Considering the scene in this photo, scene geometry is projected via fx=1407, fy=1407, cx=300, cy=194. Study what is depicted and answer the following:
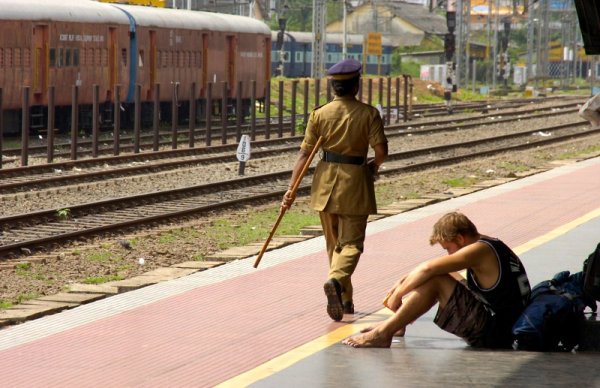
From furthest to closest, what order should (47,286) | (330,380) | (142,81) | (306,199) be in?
1. (142,81)
2. (306,199)
3. (47,286)
4. (330,380)

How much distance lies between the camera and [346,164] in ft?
31.4

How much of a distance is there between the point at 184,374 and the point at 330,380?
2.82 feet

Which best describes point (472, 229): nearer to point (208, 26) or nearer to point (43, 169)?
point (43, 169)

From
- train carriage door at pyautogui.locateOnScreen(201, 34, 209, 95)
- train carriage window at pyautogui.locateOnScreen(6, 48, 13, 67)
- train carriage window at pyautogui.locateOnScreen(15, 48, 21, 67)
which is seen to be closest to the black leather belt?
train carriage window at pyautogui.locateOnScreen(6, 48, 13, 67)

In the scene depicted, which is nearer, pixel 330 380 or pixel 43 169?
pixel 330 380

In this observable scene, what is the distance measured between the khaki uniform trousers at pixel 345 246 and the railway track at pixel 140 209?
16.8ft

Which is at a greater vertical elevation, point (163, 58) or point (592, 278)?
point (163, 58)

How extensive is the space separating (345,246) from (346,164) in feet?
1.83

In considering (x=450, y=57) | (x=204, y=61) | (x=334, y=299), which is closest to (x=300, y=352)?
(x=334, y=299)

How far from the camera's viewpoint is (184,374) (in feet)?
25.1

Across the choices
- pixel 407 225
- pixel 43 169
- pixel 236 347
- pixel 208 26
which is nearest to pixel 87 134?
pixel 208 26

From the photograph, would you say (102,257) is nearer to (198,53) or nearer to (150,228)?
(150,228)

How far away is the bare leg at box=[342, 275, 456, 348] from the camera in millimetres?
8273

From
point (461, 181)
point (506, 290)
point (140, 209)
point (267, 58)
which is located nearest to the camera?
point (506, 290)
